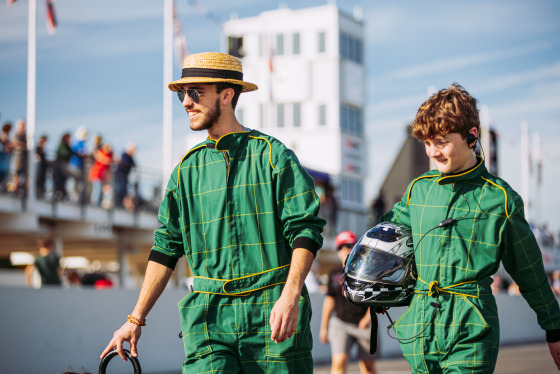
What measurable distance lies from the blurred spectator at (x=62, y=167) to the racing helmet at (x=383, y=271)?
627 inches

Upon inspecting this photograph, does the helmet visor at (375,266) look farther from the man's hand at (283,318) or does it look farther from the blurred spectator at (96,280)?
the blurred spectator at (96,280)

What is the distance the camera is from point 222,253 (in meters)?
4.29

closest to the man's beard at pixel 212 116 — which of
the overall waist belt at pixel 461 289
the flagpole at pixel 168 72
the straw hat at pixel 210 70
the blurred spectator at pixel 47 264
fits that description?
the straw hat at pixel 210 70

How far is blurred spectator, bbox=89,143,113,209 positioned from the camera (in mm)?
21672

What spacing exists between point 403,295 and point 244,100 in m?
56.4

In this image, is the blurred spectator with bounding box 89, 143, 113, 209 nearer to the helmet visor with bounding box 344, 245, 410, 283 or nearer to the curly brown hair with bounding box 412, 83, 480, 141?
the helmet visor with bounding box 344, 245, 410, 283

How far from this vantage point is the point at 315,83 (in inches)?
2343

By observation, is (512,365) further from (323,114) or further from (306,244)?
(323,114)

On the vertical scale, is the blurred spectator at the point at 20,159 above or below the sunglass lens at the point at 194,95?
above

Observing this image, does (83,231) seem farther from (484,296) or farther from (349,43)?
(349,43)

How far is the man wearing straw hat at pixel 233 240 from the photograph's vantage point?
418cm

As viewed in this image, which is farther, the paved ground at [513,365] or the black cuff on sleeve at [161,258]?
the paved ground at [513,365]

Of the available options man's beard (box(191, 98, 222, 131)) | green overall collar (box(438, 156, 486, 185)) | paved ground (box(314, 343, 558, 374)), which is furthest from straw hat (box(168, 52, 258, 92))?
paved ground (box(314, 343, 558, 374))

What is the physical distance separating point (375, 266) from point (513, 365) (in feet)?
42.2
